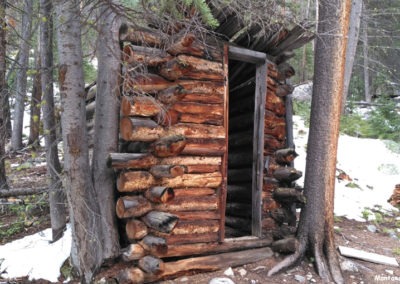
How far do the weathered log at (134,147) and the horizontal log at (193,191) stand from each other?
0.65m

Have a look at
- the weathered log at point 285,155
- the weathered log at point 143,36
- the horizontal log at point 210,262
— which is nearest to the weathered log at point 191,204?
the horizontal log at point 210,262

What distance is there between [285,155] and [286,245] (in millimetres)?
1508

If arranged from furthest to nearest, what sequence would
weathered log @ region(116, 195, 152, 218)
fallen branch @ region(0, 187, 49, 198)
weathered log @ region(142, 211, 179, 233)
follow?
fallen branch @ region(0, 187, 49, 198) → weathered log @ region(116, 195, 152, 218) → weathered log @ region(142, 211, 179, 233)

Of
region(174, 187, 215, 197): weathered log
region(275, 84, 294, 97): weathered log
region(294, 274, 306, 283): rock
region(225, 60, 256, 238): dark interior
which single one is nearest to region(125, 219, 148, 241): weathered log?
region(174, 187, 215, 197): weathered log

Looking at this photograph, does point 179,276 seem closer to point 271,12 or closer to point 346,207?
point 271,12

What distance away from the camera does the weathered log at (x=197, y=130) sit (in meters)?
4.35

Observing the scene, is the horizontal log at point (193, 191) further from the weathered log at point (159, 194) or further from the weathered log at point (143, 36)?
the weathered log at point (143, 36)

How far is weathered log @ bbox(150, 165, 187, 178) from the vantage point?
3.95m

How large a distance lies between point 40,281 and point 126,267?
107cm

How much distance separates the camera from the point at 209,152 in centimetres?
457

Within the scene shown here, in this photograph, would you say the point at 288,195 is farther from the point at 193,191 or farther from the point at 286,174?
the point at 193,191

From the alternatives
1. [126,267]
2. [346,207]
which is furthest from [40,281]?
[346,207]

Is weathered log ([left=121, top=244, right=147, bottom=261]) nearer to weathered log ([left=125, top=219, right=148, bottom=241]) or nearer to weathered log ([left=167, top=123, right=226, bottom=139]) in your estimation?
weathered log ([left=125, top=219, right=148, bottom=241])

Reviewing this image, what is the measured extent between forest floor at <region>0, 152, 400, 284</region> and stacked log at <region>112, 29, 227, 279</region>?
1.95 ft
